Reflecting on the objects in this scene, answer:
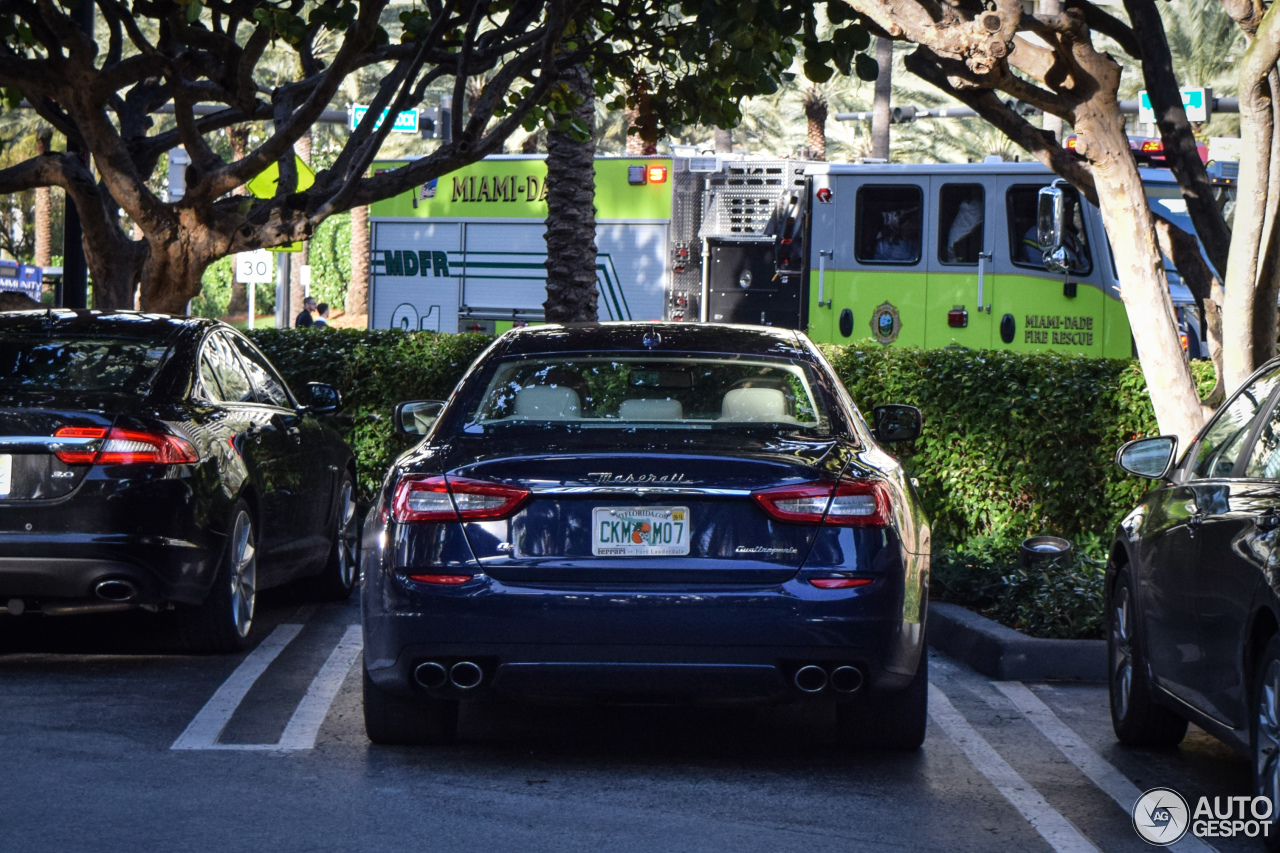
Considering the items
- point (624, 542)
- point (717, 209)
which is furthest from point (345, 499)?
point (717, 209)

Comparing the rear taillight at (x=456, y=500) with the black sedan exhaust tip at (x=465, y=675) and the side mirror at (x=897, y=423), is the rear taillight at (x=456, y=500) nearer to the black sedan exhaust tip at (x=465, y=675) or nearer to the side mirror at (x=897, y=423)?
the black sedan exhaust tip at (x=465, y=675)

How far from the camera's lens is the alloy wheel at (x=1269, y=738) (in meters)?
4.56

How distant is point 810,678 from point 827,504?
0.54m

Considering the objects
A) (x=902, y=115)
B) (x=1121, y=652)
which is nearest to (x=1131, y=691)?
(x=1121, y=652)

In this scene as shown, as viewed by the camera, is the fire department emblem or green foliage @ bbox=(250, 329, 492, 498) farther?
the fire department emblem

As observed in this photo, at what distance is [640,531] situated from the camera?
5.40 meters

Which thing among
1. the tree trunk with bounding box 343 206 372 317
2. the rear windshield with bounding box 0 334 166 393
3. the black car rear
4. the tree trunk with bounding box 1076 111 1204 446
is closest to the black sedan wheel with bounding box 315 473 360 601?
the black car rear

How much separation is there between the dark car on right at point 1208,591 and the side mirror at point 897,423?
977 mm

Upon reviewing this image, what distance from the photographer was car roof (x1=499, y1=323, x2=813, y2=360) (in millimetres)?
6418

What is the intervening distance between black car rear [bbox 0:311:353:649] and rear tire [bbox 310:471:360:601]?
82 centimetres

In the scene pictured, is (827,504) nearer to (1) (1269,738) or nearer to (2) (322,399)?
(1) (1269,738)

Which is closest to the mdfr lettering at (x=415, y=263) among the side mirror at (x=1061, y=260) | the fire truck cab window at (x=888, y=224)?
the fire truck cab window at (x=888, y=224)

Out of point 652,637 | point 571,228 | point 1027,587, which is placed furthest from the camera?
point 571,228

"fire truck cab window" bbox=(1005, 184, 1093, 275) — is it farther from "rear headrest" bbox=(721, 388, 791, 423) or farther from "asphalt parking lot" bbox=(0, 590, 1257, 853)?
"rear headrest" bbox=(721, 388, 791, 423)
